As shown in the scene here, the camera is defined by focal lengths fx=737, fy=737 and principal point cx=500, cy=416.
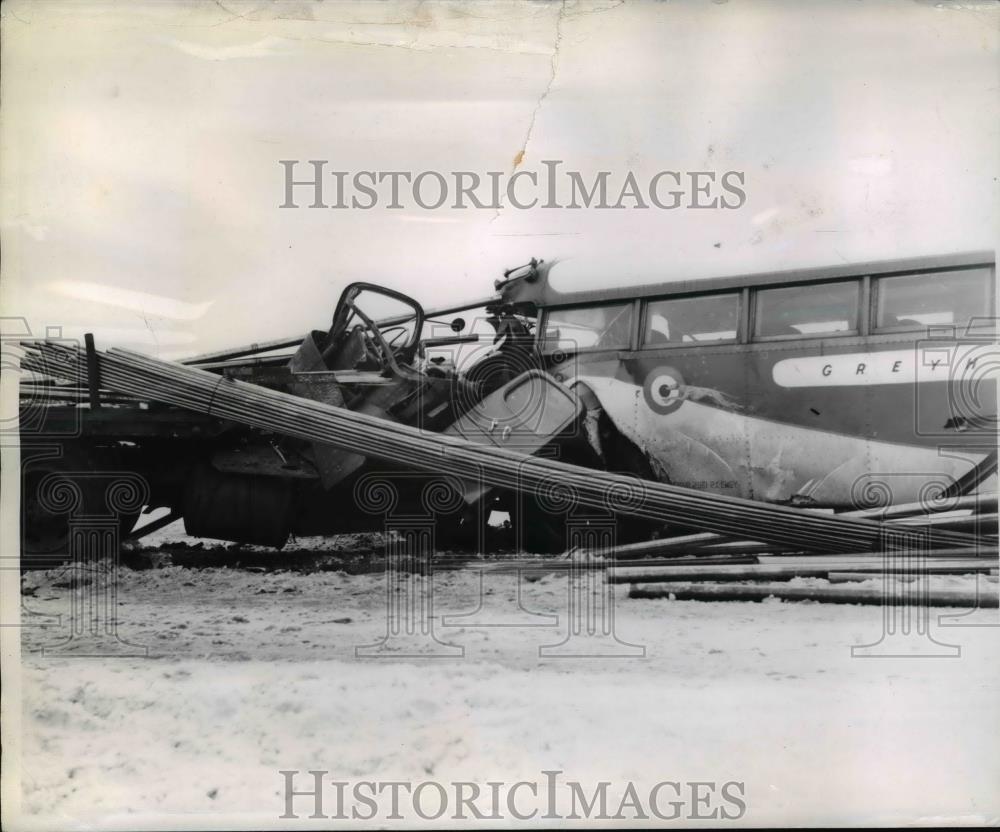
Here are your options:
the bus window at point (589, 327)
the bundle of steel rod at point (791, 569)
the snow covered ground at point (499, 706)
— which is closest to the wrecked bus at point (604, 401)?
the bus window at point (589, 327)

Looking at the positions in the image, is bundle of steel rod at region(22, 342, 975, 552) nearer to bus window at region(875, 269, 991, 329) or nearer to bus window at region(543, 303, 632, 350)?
bus window at region(543, 303, 632, 350)

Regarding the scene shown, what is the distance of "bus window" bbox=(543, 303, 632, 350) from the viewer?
7.76 ft

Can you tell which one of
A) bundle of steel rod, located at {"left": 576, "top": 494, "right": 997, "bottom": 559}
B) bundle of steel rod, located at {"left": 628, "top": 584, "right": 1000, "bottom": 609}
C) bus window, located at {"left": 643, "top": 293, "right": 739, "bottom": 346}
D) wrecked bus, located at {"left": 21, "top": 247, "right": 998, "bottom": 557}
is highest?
bus window, located at {"left": 643, "top": 293, "right": 739, "bottom": 346}

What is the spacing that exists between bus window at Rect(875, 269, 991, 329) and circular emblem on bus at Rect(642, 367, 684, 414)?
0.63 metres

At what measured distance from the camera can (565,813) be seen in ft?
7.27

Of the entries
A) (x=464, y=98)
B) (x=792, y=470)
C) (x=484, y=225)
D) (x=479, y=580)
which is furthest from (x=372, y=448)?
(x=792, y=470)

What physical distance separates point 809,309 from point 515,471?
1057 mm

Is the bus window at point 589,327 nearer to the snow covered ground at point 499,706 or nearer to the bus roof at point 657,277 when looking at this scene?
the bus roof at point 657,277

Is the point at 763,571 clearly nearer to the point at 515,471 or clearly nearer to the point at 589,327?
the point at 515,471

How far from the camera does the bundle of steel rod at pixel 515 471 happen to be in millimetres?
2287

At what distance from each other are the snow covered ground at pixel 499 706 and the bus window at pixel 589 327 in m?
0.76

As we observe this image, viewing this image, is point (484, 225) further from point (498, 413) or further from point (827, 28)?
point (827, 28)

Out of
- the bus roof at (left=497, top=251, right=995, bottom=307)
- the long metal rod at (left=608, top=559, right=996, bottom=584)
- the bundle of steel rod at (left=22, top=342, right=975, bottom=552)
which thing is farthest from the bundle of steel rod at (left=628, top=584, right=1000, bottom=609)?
the bus roof at (left=497, top=251, right=995, bottom=307)

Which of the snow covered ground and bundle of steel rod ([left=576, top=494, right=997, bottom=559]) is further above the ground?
bundle of steel rod ([left=576, top=494, right=997, bottom=559])
